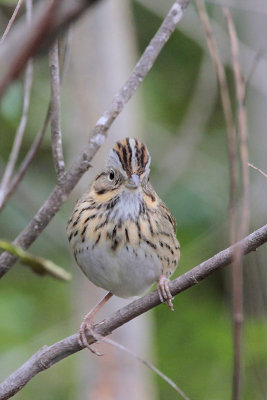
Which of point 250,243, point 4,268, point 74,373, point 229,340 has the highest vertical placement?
point 250,243

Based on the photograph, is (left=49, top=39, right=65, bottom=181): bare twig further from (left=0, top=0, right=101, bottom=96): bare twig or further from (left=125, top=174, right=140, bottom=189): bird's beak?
(left=0, top=0, right=101, bottom=96): bare twig

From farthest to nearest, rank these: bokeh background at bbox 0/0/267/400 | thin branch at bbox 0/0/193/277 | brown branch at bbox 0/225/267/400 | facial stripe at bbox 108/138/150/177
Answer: bokeh background at bbox 0/0/267/400
facial stripe at bbox 108/138/150/177
thin branch at bbox 0/0/193/277
brown branch at bbox 0/225/267/400

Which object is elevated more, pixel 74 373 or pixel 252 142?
pixel 252 142

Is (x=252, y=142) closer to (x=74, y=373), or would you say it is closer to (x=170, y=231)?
(x=74, y=373)

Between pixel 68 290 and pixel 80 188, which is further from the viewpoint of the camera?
pixel 68 290

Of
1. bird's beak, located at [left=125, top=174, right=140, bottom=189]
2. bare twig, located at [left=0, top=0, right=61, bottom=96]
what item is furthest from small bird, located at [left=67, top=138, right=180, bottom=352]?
bare twig, located at [left=0, top=0, right=61, bottom=96]

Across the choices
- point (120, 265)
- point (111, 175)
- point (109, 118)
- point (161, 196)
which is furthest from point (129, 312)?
point (161, 196)

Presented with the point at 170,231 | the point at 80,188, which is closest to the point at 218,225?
the point at 80,188

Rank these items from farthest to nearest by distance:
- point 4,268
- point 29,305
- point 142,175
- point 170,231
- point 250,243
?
point 29,305 → point 170,231 → point 142,175 → point 4,268 → point 250,243

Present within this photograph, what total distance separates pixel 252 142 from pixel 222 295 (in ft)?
3.42

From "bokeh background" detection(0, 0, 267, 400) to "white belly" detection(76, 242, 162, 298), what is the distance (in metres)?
1.12

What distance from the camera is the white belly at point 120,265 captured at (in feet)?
7.52

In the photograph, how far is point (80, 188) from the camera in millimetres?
4043

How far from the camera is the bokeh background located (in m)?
3.88
